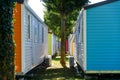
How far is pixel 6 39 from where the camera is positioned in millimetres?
6488

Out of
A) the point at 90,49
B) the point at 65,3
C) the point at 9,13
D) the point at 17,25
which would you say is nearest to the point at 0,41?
the point at 9,13

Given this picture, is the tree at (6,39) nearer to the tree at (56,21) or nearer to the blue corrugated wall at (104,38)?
the blue corrugated wall at (104,38)

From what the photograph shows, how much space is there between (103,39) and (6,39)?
699 centimetres

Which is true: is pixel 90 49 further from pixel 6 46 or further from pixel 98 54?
pixel 6 46

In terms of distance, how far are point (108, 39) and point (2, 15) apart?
7203mm

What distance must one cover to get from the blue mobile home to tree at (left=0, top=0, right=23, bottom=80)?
6425 millimetres

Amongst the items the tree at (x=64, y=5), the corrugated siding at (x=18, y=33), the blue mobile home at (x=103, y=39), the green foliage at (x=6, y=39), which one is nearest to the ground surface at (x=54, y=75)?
the blue mobile home at (x=103, y=39)

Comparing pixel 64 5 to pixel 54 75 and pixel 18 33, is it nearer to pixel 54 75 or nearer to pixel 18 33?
pixel 54 75

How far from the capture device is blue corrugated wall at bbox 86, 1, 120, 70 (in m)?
13.0

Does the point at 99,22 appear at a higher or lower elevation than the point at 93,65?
higher

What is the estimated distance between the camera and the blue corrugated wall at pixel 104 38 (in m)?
13.0

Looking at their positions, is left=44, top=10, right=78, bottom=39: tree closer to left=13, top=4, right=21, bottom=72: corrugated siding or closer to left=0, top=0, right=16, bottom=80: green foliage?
left=13, top=4, right=21, bottom=72: corrugated siding

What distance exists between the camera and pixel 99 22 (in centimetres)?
1300

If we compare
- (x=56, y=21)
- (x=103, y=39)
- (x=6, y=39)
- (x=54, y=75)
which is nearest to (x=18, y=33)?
(x=103, y=39)
